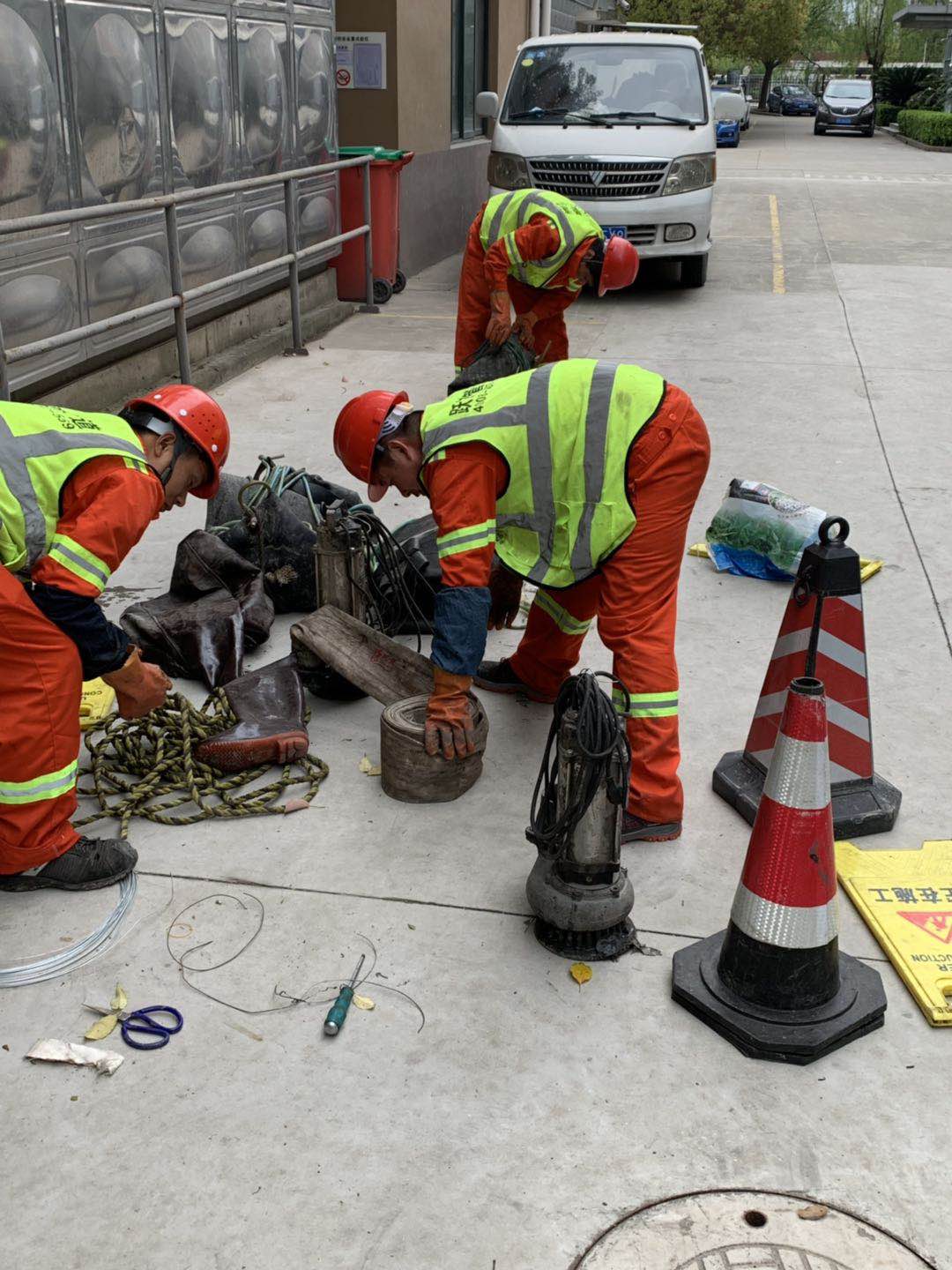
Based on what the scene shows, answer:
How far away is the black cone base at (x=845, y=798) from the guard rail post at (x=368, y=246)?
26.4ft

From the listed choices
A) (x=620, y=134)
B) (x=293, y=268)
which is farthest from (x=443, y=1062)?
(x=620, y=134)

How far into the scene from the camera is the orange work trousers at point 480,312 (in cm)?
652

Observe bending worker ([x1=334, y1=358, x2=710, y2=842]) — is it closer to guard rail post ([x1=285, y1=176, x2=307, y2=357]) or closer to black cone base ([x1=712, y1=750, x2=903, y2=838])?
black cone base ([x1=712, y1=750, x2=903, y2=838])

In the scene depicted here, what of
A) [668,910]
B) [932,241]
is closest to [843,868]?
[668,910]

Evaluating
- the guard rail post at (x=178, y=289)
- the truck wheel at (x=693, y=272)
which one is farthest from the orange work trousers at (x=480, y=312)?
the truck wheel at (x=693, y=272)

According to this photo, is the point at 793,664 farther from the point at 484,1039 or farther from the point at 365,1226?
the point at 365,1226

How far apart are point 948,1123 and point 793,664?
139 centimetres

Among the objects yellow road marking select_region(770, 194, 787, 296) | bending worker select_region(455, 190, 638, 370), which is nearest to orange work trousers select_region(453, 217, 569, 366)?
bending worker select_region(455, 190, 638, 370)

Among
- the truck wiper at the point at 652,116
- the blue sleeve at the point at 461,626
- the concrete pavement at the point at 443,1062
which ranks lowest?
the concrete pavement at the point at 443,1062

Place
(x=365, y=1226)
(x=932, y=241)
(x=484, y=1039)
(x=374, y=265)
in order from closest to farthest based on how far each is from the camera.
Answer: (x=365, y=1226)
(x=484, y=1039)
(x=374, y=265)
(x=932, y=241)

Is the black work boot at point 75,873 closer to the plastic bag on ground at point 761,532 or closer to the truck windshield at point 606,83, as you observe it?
the plastic bag on ground at point 761,532

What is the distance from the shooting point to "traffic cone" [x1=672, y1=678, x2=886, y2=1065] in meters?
2.71

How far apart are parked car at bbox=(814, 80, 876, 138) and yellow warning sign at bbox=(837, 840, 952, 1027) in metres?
42.4

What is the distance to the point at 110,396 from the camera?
7242mm
